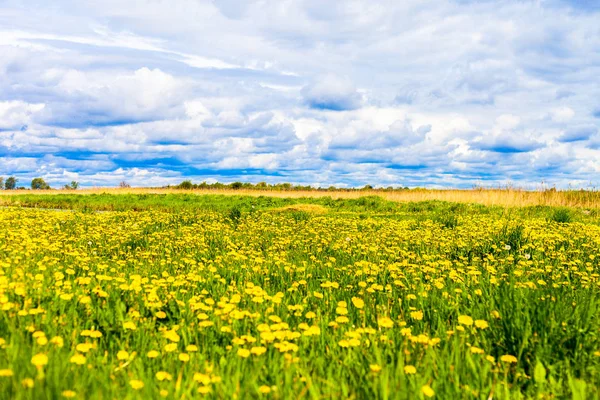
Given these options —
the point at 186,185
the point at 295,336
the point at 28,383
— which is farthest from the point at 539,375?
the point at 186,185

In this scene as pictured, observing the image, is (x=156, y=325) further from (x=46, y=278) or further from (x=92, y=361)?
(x=46, y=278)

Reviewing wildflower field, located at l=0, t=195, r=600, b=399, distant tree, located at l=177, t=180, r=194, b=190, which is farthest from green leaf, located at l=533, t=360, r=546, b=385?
distant tree, located at l=177, t=180, r=194, b=190

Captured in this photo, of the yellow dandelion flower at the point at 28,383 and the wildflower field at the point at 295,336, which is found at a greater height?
the yellow dandelion flower at the point at 28,383

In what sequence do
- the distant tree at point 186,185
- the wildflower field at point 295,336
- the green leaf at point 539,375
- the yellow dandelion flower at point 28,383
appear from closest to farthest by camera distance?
the yellow dandelion flower at point 28,383, the wildflower field at point 295,336, the green leaf at point 539,375, the distant tree at point 186,185

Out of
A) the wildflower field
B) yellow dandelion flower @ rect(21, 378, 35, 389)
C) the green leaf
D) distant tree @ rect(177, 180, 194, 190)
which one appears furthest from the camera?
distant tree @ rect(177, 180, 194, 190)

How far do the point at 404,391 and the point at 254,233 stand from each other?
371 inches

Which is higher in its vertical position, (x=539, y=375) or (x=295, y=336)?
(x=295, y=336)

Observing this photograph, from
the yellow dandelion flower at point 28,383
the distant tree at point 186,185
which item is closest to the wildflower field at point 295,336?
the yellow dandelion flower at point 28,383

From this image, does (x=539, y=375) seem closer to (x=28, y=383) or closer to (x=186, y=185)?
(x=28, y=383)

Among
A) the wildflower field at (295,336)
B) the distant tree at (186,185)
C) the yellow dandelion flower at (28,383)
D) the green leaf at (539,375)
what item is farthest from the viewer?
the distant tree at (186,185)

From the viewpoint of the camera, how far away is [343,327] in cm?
461

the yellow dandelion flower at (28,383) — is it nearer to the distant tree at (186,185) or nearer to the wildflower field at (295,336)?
the wildflower field at (295,336)

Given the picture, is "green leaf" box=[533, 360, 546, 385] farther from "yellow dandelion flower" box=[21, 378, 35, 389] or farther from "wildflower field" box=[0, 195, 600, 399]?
"yellow dandelion flower" box=[21, 378, 35, 389]

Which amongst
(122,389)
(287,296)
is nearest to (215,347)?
(122,389)
